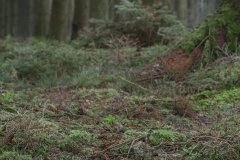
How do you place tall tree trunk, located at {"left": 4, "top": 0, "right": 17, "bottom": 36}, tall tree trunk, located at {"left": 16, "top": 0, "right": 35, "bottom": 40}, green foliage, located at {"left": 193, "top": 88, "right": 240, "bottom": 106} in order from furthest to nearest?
1. tall tree trunk, located at {"left": 16, "top": 0, "right": 35, "bottom": 40}
2. tall tree trunk, located at {"left": 4, "top": 0, "right": 17, "bottom": 36}
3. green foliage, located at {"left": 193, "top": 88, "right": 240, "bottom": 106}

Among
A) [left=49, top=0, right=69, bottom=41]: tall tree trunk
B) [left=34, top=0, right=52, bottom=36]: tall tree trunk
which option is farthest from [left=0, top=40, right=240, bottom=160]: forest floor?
[left=34, top=0, right=52, bottom=36]: tall tree trunk

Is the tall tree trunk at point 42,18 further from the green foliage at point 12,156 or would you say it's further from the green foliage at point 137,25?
the green foliage at point 12,156

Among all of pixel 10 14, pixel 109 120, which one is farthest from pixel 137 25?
pixel 10 14

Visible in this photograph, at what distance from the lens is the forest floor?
3.38 metres

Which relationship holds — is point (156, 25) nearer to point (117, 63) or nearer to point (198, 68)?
point (117, 63)

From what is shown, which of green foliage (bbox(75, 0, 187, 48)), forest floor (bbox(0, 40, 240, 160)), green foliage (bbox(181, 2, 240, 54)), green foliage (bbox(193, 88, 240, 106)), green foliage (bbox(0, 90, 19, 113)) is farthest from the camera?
green foliage (bbox(75, 0, 187, 48))

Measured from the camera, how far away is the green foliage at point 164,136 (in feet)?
11.6

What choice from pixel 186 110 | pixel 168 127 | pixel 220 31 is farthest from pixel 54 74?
pixel 168 127

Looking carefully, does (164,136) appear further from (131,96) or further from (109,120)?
(131,96)

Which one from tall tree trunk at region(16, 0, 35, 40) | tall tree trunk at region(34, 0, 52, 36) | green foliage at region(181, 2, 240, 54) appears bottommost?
tall tree trunk at region(16, 0, 35, 40)

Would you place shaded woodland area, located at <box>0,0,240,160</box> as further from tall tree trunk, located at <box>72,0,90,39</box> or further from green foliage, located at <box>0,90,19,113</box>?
tall tree trunk, located at <box>72,0,90,39</box>

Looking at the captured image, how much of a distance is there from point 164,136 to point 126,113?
133cm

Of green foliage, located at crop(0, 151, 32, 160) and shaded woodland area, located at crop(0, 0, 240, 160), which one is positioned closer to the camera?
green foliage, located at crop(0, 151, 32, 160)

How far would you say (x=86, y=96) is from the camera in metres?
5.74
